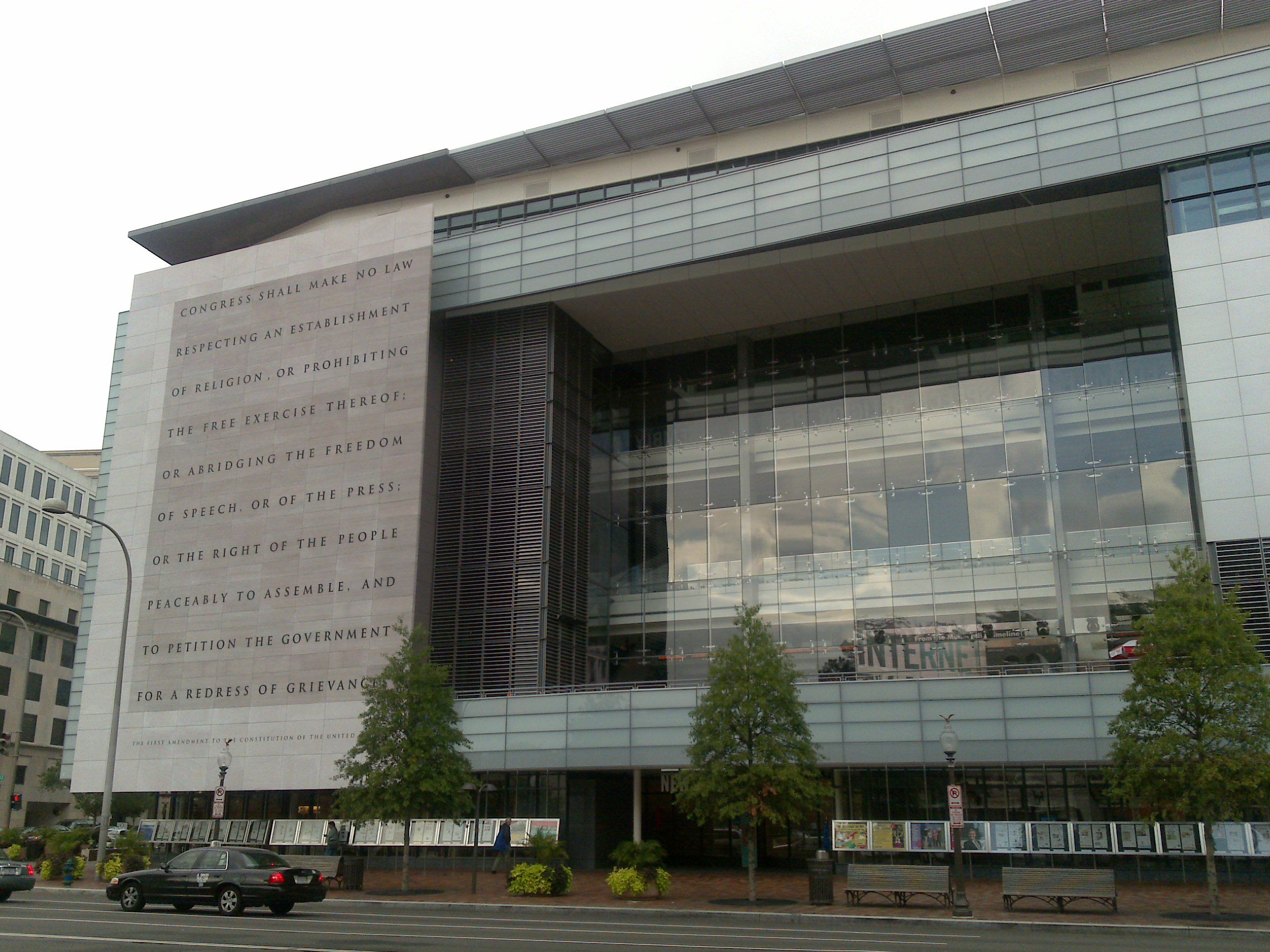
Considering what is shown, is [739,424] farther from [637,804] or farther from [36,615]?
[36,615]

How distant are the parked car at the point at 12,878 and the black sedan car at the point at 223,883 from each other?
12.1 ft

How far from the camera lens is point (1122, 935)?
75.4 feet

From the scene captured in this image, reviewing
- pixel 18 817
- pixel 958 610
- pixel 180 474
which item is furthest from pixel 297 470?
pixel 18 817

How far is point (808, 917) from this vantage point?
26.1m

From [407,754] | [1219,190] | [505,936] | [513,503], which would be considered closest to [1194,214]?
[1219,190]

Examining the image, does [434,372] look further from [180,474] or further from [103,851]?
[103,851]

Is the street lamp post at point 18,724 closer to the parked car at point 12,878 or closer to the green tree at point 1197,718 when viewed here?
the parked car at point 12,878

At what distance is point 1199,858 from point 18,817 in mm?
78799

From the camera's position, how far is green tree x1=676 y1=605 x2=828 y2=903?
2977 cm

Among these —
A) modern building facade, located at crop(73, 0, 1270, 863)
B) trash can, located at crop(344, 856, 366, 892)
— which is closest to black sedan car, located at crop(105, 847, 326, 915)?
trash can, located at crop(344, 856, 366, 892)

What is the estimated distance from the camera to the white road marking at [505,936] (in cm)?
1877

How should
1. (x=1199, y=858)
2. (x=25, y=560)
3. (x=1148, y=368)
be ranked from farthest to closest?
1. (x=25, y=560)
2. (x=1148, y=368)
3. (x=1199, y=858)

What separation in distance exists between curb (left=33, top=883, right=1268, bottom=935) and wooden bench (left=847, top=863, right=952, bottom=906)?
159 centimetres

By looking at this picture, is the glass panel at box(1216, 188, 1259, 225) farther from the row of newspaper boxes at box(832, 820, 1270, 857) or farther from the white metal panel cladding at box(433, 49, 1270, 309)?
the row of newspaper boxes at box(832, 820, 1270, 857)
